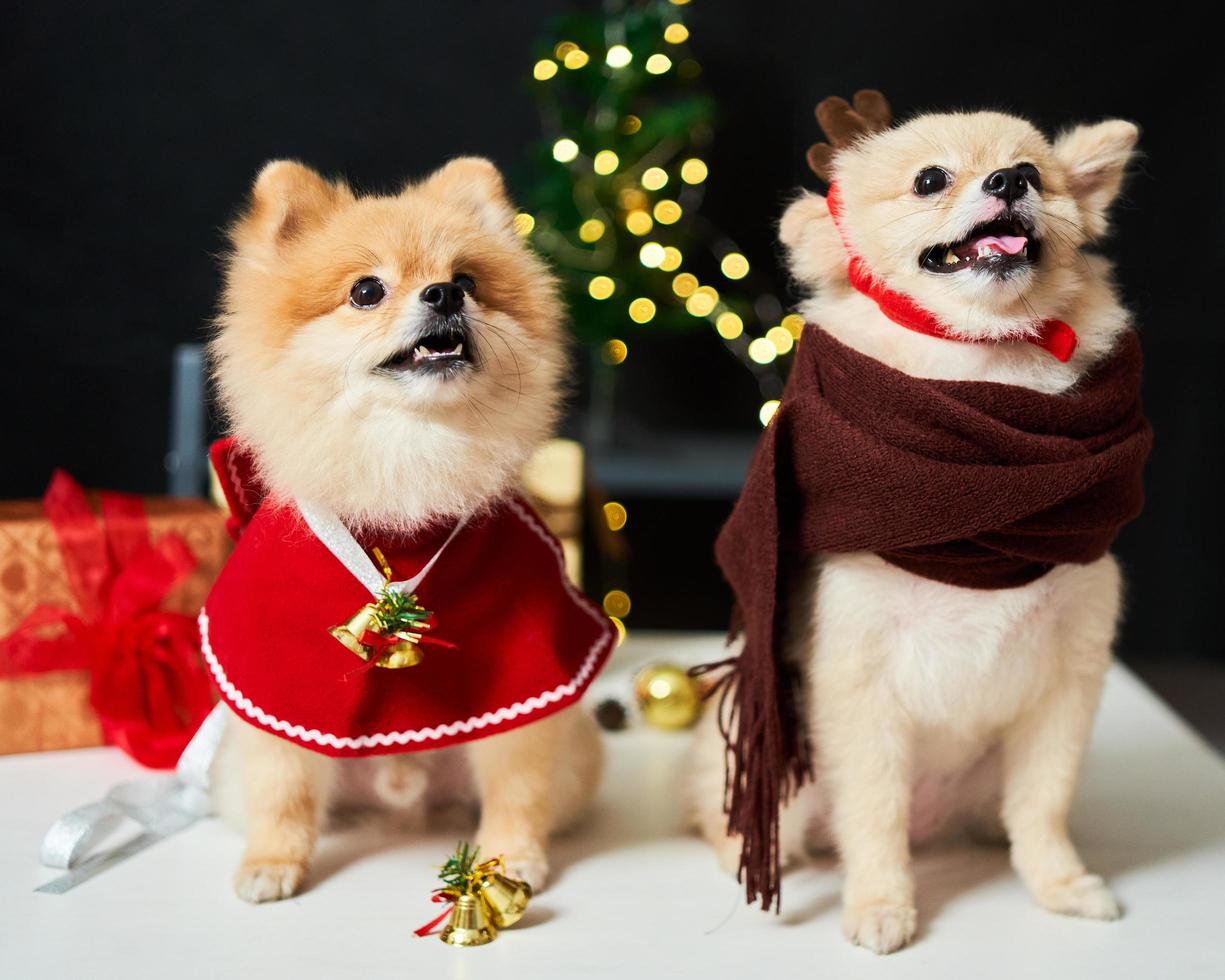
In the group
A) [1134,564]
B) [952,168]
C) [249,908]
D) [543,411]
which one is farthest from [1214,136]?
[249,908]

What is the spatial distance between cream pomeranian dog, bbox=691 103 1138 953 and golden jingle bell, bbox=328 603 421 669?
45cm

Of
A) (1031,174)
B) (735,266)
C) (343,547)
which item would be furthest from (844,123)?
(735,266)

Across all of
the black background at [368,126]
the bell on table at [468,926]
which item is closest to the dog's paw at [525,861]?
the bell on table at [468,926]

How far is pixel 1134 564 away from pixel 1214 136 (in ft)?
3.89

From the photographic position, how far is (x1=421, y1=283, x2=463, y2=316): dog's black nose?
48.6 inches

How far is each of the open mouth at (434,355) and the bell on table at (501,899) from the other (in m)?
0.54

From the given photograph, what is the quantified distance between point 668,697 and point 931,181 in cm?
100

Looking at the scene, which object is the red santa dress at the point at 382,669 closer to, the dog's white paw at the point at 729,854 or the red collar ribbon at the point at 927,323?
the dog's white paw at the point at 729,854

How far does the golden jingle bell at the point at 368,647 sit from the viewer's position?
4.24 feet

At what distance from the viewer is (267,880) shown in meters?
1.33

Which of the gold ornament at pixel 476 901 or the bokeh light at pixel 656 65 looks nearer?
the gold ornament at pixel 476 901

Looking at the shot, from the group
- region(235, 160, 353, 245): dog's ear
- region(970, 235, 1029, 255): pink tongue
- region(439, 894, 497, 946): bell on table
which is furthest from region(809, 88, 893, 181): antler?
region(439, 894, 497, 946): bell on table

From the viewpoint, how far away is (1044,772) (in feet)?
4.49

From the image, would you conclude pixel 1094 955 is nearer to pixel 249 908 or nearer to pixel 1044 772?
pixel 1044 772
